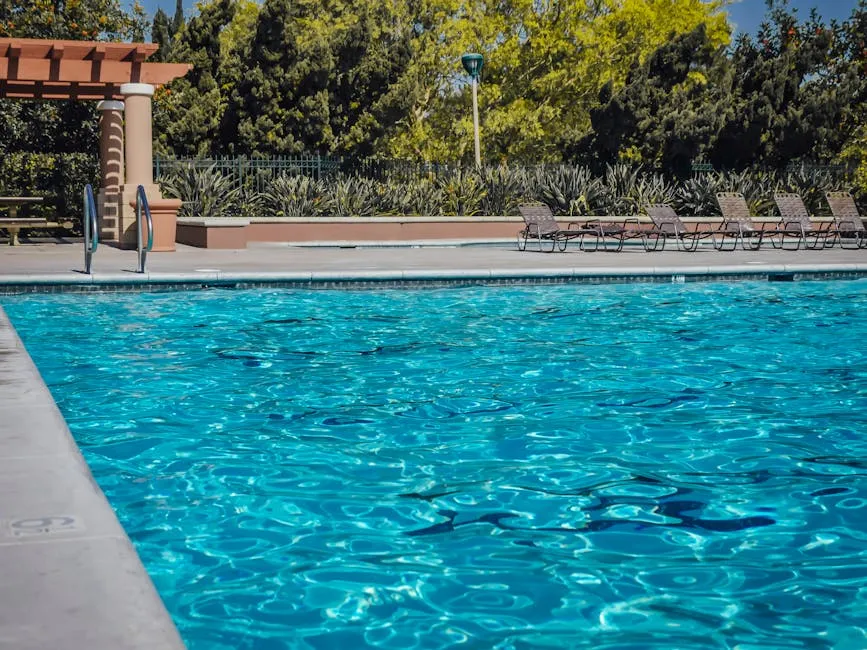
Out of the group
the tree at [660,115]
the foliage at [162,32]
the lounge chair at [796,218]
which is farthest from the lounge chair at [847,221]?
the foliage at [162,32]

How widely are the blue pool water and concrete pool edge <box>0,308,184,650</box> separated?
0.54 metres

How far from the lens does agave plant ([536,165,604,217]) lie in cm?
2550

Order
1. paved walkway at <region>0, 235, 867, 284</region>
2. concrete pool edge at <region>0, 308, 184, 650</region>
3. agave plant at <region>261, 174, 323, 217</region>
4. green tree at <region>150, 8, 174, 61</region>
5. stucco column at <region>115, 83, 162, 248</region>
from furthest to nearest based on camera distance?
1. green tree at <region>150, 8, 174, 61</region>
2. agave plant at <region>261, 174, 323, 217</region>
3. stucco column at <region>115, 83, 162, 248</region>
4. paved walkway at <region>0, 235, 867, 284</region>
5. concrete pool edge at <region>0, 308, 184, 650</region>

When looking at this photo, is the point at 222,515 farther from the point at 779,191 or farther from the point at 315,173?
the point at 779,191

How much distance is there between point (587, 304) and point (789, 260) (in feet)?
19.3

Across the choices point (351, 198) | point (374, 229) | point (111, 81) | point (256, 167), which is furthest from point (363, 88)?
point (111, 81)

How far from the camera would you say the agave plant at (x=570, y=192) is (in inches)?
1004

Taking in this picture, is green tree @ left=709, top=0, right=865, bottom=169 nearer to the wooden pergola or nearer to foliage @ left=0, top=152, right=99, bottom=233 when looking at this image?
the wooden pergola

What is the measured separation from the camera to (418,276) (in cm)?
1369

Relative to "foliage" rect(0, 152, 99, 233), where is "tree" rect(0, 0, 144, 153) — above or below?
above

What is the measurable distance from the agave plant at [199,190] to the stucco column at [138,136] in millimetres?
2908

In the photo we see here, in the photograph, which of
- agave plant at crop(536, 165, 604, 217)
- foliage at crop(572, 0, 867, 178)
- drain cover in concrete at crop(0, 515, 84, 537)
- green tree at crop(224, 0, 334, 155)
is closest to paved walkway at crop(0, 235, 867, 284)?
agave plant at crop(536, 165, 604, 217)

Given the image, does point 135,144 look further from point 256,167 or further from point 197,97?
point 197,97

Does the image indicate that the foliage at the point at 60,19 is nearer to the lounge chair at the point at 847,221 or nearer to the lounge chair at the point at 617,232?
the lounge chair at the point at 617,232
